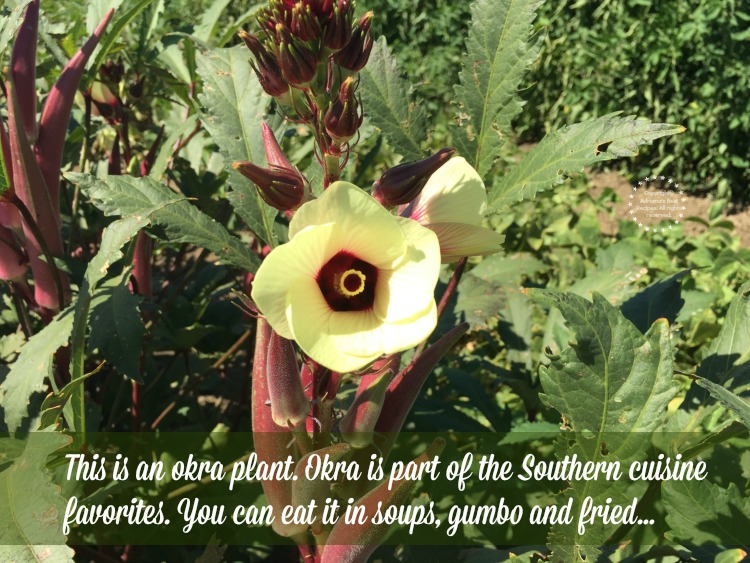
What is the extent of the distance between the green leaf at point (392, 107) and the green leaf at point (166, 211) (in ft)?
0.96

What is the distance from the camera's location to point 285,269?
76 centimetres

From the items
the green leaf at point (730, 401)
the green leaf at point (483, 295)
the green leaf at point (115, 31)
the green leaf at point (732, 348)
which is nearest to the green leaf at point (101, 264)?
the green leaf at point (115, 31)

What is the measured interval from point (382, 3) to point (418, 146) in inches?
215

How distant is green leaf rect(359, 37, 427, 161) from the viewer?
3.74 ft

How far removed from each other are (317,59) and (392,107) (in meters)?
0.35

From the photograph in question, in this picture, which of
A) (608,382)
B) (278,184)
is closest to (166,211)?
(278,184)

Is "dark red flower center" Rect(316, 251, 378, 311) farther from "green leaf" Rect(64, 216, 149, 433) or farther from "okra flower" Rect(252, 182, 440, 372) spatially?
"green leaf" Rect(64, 216, 149, 433)

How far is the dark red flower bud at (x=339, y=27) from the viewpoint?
81cm

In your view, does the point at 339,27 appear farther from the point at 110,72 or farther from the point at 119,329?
the point at 110,72

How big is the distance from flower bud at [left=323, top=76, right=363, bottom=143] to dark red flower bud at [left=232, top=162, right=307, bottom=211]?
7 cm

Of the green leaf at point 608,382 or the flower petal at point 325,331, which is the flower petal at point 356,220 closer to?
the flower petal at point 325,331

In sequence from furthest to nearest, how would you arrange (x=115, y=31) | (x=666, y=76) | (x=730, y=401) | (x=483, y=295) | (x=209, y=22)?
(x=666, y=76), (x=209, y=22), (x=483, y=295), (x=115, y=31), (x=730, y=401)

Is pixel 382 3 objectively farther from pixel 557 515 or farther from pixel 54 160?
pixel 557 515

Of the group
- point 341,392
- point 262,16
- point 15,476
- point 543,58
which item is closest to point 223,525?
point 341,392
